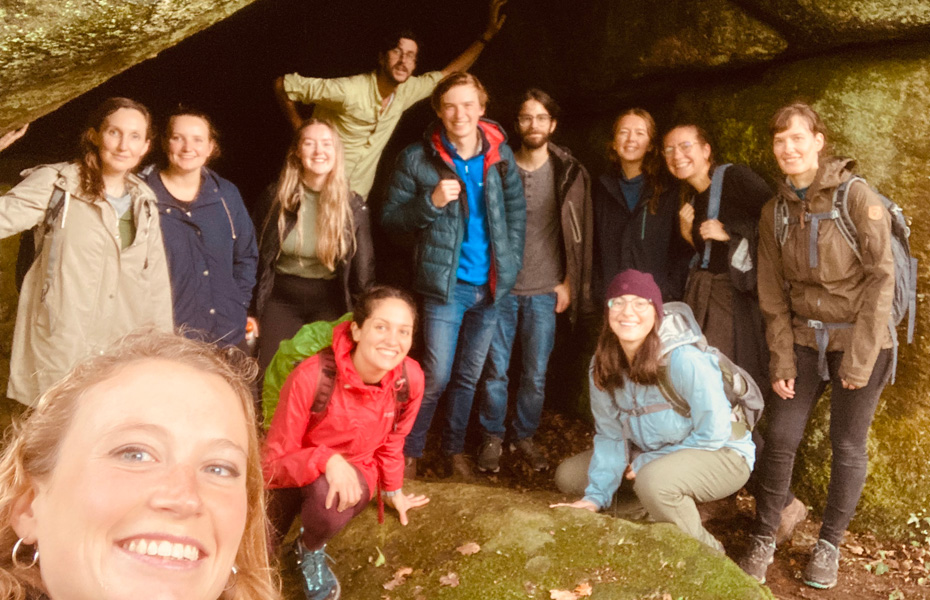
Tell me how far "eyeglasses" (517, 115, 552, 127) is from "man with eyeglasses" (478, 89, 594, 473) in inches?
4.2

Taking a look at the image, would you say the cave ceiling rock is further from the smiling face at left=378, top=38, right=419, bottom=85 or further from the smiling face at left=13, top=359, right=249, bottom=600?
the smiling face at left=13, top=359, right=249, bottom=600

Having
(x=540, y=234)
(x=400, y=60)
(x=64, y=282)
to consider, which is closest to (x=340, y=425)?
(x=64, y=282)

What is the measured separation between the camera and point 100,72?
4.82 m

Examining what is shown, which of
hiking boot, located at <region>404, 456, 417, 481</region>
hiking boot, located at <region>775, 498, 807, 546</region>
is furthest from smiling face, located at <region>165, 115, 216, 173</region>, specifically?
hiking boot, located at <region>775, 498, 807, 546</region>

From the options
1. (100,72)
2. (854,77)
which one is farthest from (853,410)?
(100,72)

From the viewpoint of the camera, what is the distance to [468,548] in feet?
15.2

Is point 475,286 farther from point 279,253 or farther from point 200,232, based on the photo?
point 200,232

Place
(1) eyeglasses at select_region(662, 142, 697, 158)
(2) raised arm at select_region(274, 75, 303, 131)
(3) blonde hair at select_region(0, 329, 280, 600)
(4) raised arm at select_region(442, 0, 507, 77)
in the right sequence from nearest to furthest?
(3) blonde hair at select_region(0, 329, 280, 600) → (1) eyeglasses at select_region(662, 142, 697, 158) → (2) raised arm at select_region(274, 75, 303, 131) → (4) raised arm at select_region(442, 0, 507, 77)

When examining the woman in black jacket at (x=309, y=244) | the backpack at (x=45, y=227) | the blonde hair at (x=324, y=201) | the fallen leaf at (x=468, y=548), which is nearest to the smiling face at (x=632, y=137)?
the woman in black jacket at (x=309, y=244)

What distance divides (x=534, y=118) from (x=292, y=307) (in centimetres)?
258

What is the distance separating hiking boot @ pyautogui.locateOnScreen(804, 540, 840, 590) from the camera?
18.1 feet

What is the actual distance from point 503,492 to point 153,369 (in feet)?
12.2

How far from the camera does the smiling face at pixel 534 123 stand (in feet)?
21.2

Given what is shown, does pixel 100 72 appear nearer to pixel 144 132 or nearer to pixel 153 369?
pixel 144 132
